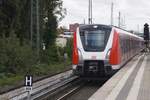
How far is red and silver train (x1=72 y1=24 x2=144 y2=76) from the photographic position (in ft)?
82.0

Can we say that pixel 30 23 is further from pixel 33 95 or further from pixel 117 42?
pixel 33 95

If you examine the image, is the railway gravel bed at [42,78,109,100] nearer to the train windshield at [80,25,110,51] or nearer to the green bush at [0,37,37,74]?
the train windshield at [80,25,110,51]

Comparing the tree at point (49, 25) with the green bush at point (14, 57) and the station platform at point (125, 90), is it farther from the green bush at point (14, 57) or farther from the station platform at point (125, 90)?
the station platform at point (125, 90)

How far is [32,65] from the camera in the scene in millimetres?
36188

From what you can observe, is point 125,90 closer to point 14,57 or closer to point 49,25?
point 14,57

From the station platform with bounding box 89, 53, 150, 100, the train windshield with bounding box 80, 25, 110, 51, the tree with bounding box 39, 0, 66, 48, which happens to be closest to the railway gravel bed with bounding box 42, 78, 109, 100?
the station platform with bounding box 89, 53, 150, 100

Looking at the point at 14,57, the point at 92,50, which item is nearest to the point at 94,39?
the point at 92,50

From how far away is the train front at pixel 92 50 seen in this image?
81.9 ft

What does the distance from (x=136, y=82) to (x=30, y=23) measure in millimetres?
25308

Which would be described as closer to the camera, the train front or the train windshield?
the train front

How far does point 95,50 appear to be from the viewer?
25.2 m

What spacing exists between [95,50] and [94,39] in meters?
0.69

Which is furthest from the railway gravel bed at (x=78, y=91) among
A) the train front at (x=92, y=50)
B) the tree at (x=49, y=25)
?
the tree at (x=49, y=25)

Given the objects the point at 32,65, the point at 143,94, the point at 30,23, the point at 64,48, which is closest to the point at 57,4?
the point at 64,48
